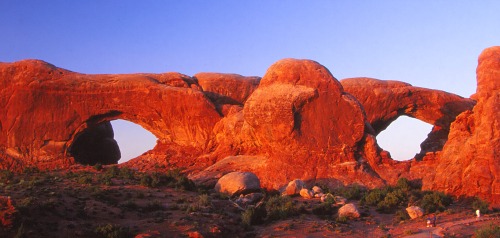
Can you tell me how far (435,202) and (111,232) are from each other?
11.6 metres

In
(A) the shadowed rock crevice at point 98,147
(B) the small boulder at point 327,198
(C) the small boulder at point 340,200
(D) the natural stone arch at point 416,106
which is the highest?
(D) the natural stone arch at point 416,106

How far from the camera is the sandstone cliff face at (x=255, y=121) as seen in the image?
27341 millimetres

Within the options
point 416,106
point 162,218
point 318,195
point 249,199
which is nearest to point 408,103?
point 416,106

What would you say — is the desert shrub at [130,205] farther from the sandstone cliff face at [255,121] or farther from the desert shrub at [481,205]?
the desert shrub at [481,205]

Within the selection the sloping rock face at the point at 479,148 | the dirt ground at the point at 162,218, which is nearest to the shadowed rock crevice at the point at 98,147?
the dirt ground at the point at 162,218

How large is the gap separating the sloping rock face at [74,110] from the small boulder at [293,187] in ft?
26.4

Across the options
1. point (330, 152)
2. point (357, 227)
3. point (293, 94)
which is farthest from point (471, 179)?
point (293, 94)

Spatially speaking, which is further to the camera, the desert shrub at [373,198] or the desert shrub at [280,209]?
the desert shrub at [373,198]

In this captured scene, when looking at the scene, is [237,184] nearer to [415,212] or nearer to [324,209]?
[324,209]

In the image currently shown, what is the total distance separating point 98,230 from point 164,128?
57.9 ft

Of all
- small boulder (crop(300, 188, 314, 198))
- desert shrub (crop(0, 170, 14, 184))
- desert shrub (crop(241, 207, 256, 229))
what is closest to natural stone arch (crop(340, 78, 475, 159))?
small boulder (crop(300, 188, 314, 198))

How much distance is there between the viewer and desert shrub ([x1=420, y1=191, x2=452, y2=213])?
823 inches

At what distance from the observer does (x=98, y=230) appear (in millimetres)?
16250

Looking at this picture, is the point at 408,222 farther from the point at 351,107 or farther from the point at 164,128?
the point at 164,128
